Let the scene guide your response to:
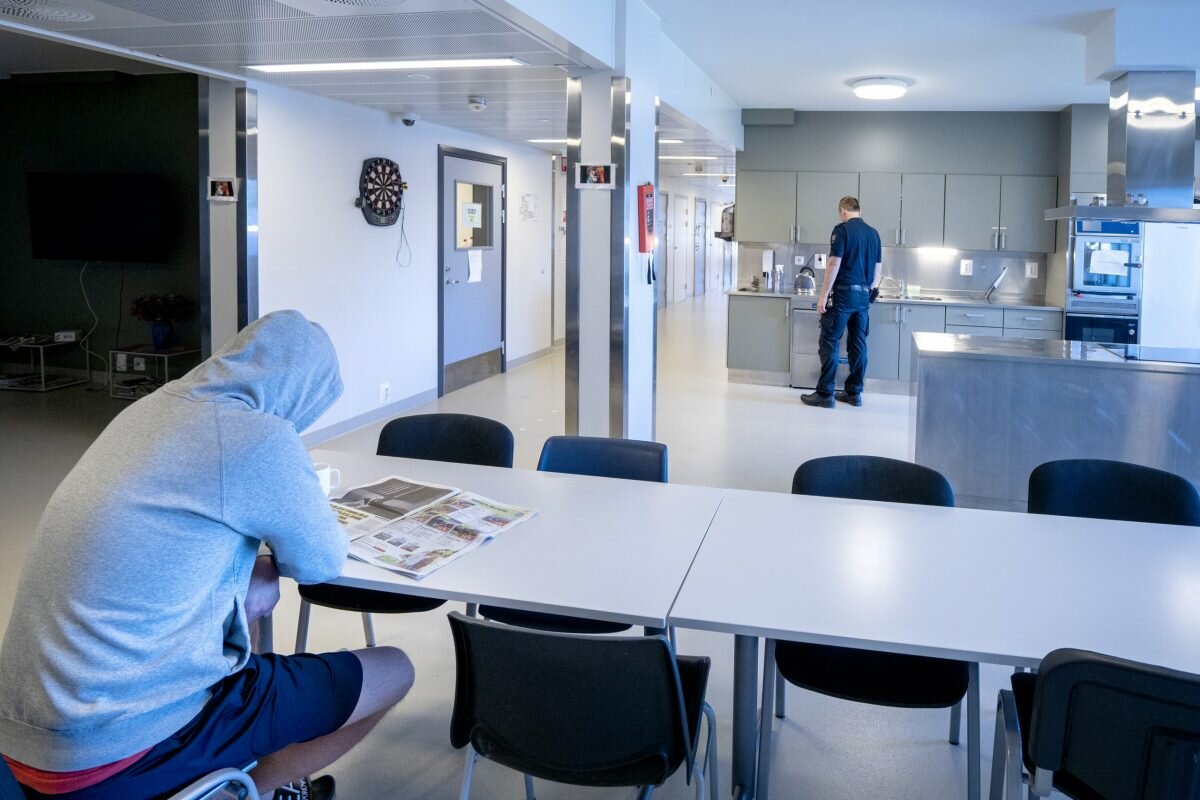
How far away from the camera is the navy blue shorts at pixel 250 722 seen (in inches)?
73.0

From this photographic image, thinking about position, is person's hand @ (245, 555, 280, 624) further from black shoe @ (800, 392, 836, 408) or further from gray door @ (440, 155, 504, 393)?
black shoe @ (800, 392, 836, 408)

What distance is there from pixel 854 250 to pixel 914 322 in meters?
1.18

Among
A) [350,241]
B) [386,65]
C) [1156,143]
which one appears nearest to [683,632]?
[386,65]

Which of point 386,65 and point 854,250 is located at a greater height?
point 386,65

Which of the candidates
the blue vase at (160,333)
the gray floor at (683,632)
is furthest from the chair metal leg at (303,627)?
the blue vase at (160,333)

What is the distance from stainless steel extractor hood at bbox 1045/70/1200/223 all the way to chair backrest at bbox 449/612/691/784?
4.74m

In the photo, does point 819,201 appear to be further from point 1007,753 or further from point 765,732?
point 1007,753

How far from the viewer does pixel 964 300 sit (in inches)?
376

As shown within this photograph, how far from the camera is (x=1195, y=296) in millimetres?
7973

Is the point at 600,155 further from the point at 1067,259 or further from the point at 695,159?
the point at 695,159

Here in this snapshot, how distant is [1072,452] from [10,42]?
7.20 meters

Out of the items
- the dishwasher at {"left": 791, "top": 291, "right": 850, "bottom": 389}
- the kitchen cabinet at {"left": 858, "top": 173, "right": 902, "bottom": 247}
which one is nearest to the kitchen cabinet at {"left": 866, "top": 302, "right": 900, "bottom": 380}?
the dishwasher at {"left": 791, "top": 291, "right": 850, "bottom": 389}

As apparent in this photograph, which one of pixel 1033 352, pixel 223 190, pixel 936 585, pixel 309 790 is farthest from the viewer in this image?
pixel 223 190

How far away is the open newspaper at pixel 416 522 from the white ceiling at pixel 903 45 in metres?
3.47
